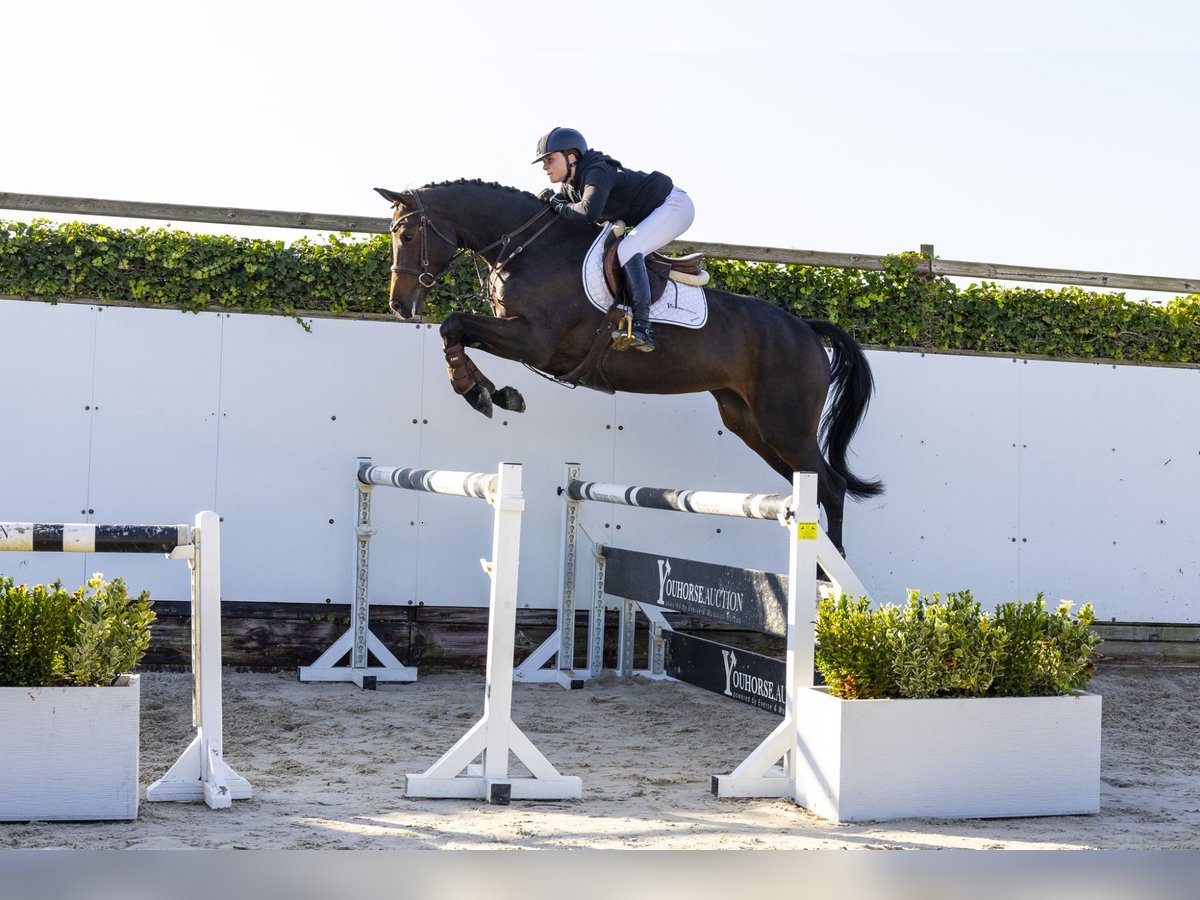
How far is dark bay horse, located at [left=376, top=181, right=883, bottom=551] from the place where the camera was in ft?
16.6

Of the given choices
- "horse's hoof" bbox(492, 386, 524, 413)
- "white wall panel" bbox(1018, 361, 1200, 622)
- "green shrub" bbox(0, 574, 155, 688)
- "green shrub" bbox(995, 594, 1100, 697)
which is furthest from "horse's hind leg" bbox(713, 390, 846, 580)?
Answer: "green shrub" bbox(0, 574, 155, 688)

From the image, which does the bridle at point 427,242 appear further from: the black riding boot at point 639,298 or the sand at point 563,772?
the sand at point 563,772

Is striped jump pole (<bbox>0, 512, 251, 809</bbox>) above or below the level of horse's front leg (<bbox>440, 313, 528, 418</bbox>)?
below

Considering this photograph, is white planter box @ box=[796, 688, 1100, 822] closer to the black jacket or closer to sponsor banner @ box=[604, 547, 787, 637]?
sponsor banner @ box=[604, 547, 787, 637]

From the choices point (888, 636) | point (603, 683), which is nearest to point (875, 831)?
point (888, 636)

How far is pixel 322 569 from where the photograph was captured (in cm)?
603

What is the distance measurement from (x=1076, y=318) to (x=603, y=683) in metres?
3.38

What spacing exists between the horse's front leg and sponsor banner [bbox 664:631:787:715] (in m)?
1.17

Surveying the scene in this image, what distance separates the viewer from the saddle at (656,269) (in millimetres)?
5121

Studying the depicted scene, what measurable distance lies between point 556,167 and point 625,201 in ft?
1.12

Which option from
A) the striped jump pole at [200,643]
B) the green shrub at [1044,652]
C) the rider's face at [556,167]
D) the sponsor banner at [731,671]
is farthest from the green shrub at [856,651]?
the rider's face at [556,167]

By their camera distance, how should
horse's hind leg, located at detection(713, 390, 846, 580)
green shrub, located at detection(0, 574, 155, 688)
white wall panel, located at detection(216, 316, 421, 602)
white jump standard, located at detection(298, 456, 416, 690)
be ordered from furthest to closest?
1. white wall panel, located at detection(216, 316, 421, 602)
2. horse's hind leg, located at detection(713, 390, 846, 580)
3. white jump standard, located at detection(298, 456, 416, 690)
4. green shrub, located at detection(0, 574, 155, 688)

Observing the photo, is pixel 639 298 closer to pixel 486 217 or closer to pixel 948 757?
pixel 486 217

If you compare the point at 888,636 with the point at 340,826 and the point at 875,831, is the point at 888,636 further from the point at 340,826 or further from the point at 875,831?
the point at 340,826
